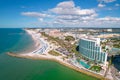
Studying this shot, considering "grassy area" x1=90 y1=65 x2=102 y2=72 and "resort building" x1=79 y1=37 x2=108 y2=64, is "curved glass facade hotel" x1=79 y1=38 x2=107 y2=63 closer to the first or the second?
"resort building" x1=79 y1=37 x2=108 y2=64

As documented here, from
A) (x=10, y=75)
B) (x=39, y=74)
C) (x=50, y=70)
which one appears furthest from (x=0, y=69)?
(x=50, y=70)

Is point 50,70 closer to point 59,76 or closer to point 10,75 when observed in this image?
point 59,76

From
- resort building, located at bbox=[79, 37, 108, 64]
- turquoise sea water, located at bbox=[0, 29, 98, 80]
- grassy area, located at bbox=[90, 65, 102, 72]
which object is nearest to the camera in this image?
turquoise sea water, located at bbox=[0, 29, 98, 80]

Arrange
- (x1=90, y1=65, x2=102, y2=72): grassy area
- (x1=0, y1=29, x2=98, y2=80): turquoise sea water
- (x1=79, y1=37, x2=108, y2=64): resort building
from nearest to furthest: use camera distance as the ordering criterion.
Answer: (x1=0, y1=29, x2=98, y2=80): turquoise sea water → (x1=90, y1=65, x2=102, y2=72): grassy area → (x1=79, y1=37, x2=108, y2=64): resort building

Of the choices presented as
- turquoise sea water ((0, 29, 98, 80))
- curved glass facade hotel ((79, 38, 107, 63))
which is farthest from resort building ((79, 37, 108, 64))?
turquoise sea water ((0, 29, 98, 80))

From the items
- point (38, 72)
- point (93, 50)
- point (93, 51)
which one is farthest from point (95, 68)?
point (38, 72)

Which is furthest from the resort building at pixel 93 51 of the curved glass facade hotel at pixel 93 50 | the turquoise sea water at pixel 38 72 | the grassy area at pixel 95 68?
the turquoise sea water at pixel 38 72

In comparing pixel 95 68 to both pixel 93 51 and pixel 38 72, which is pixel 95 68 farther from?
pixel 38 72
